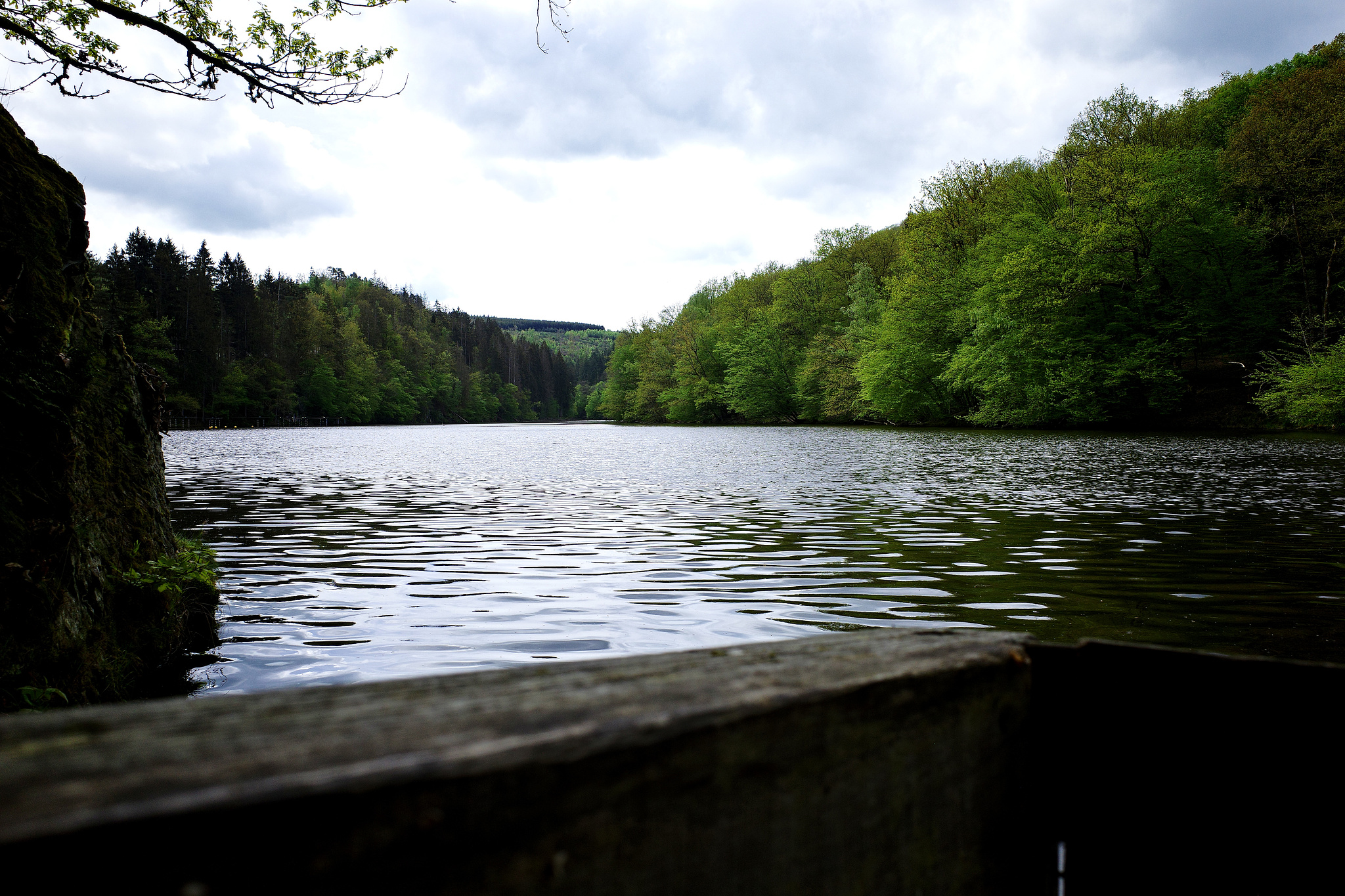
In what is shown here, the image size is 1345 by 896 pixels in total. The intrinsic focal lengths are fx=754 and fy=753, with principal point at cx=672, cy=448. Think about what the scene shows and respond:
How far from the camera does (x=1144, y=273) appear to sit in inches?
1396

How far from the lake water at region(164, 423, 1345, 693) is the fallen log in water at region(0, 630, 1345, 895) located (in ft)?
5.81

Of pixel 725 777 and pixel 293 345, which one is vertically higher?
pixel 293 345

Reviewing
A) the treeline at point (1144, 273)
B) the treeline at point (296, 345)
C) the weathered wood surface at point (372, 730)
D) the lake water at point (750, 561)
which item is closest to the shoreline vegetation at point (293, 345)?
the treeline at point (296, 345)

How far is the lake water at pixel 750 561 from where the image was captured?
5320mm

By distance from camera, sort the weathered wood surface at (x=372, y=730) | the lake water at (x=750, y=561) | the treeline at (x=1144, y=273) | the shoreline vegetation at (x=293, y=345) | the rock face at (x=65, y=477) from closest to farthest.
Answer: the weathered wood surface at (x=372, y=730), the rock face at (x=65, y=477), the lake water at (x=750, y=561), the treeline at (x=1144, y=273), the shoreline vegetation at (x=293, y=345)

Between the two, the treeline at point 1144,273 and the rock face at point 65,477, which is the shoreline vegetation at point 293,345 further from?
the treeline at point 1144,273

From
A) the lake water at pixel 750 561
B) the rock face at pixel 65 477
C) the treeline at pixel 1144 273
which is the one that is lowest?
the lake water at pixel 750 561

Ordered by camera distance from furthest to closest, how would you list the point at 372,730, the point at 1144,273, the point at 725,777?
1. the point at 1144,273
2. the point at 725,777
3. the point at 372,730

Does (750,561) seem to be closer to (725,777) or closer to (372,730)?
(725,777)

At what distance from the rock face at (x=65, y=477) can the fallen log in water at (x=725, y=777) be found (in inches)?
153

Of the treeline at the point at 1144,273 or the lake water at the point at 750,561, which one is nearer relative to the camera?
the lake water at the point at 750,561

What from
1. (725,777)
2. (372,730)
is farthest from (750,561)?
(372,730)

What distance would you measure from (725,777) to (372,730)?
1.30 ft

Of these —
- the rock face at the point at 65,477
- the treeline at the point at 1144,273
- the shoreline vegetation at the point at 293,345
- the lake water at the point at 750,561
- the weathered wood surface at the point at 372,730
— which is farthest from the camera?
the shoreline vegetation at the point at 293,345
